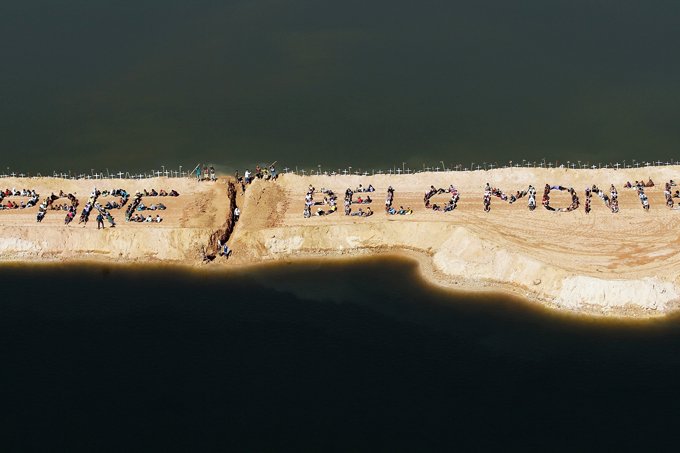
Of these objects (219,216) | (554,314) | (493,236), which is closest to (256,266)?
(219,216)

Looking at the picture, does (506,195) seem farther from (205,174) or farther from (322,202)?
(205,174)

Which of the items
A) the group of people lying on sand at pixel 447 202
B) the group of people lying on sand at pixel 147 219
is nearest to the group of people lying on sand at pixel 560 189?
the group of people lying on sand at pixel 447 202

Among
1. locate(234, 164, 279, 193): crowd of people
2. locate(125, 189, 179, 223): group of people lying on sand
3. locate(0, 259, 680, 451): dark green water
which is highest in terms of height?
locate(234, 164, 279, 193): crowd of people

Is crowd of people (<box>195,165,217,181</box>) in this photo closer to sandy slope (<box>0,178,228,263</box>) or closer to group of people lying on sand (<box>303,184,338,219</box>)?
sandy slope (<box>0,178,228,263</box>)

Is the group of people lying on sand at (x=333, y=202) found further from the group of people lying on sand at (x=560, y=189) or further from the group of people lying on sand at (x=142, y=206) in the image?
the group of people lying on sand at (x=560, y=189)

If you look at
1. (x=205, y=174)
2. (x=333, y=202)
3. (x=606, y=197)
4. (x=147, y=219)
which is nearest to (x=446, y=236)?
(x=333, y=202)

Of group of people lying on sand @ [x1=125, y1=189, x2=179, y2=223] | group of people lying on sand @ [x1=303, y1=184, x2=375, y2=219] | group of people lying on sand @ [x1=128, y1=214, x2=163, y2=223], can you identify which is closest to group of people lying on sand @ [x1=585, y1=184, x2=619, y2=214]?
group of people lying on sand @ [x1=303, y1=184, x2=375, y2=219]
